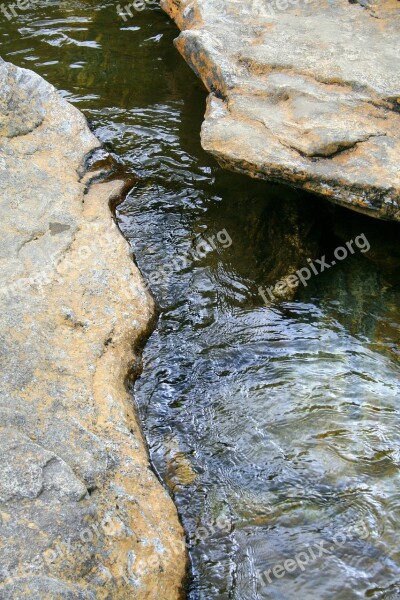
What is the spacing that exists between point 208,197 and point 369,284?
1572 mm

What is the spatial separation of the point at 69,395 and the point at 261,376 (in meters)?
1.20

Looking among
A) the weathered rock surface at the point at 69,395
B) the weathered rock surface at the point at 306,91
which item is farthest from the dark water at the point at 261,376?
the weathered rock surface at the point at 306,91

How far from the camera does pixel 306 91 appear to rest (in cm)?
509

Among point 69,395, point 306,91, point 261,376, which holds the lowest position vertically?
point 261,376

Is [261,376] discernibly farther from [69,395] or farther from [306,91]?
[306,91]

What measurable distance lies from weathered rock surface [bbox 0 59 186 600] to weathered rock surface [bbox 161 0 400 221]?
1.17 meters

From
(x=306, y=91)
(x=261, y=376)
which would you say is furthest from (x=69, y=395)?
(x=306, y=91)

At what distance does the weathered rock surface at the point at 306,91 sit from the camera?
4.53m

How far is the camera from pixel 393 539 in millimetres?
3279

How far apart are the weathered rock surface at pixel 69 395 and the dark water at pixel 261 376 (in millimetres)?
232

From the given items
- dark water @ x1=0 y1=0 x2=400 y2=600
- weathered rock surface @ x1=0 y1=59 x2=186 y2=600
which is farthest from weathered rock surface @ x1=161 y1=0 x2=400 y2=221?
weathered rock surface @ x1=0 y1=59 x2=186 y2=600

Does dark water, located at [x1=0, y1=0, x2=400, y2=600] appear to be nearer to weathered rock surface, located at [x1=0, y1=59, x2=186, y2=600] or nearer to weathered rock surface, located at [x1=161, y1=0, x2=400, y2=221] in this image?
weathered rock surface, located at [x1=0, y1=59, x2=186, y2=600]

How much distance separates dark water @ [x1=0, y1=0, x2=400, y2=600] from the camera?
10.7 ft

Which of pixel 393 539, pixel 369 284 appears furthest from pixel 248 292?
pixel 393 539
